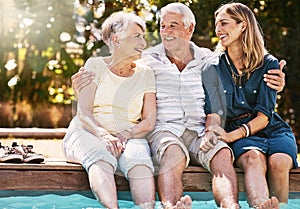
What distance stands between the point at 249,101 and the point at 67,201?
3.80ft

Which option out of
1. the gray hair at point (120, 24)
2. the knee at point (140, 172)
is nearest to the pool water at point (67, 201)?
the knee at point (140, 172)

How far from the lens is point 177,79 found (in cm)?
376

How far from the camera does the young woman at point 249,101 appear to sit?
3510mm

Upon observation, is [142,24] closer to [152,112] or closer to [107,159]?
[152,112]

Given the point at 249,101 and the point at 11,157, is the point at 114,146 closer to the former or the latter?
the point at 11,157

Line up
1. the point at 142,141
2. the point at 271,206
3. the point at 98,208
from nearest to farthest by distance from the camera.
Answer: the point at 271,206 → the point at 98,208 → the point at 142,141

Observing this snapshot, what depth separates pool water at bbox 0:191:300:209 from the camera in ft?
11.5

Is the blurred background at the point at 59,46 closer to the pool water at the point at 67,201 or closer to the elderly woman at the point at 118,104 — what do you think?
the elderly woman at the point at 118,104

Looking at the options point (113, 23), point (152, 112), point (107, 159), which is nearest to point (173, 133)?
point (152, 112)

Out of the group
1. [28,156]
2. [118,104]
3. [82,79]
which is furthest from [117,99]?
[28,156]

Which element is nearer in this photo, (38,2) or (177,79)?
(177,79)

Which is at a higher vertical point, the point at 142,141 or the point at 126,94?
the point at 126,94

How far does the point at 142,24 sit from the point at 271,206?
4.06ft

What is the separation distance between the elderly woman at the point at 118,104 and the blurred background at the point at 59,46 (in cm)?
322
